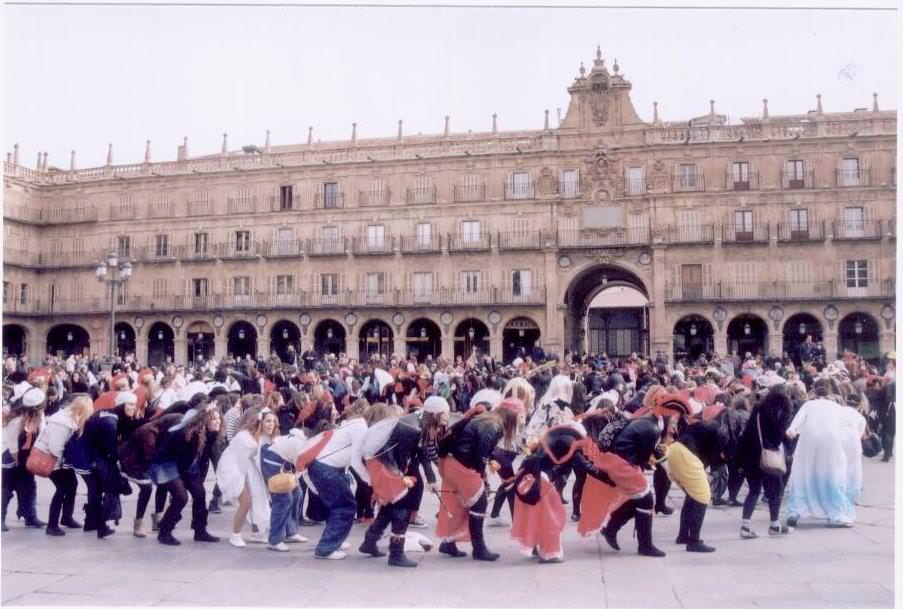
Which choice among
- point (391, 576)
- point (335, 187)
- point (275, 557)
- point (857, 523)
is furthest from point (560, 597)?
point (335, 187)

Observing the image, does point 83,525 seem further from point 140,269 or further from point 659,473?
point 140,269

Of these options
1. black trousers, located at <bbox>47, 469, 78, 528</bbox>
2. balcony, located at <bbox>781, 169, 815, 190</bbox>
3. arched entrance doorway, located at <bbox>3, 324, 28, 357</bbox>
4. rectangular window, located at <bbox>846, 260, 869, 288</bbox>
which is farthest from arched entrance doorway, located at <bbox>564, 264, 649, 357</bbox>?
black trousers, located at <bbox>47, 469, 78, 528</bbox>

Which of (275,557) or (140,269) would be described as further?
(140,269)

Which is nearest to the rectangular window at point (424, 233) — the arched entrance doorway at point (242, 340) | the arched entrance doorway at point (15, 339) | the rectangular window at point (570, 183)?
the rectangular window at point (570, 183)

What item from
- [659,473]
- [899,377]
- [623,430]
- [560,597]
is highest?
[899,377]

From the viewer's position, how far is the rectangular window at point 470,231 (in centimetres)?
3941

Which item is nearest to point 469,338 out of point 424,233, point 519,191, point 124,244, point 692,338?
point 424,233

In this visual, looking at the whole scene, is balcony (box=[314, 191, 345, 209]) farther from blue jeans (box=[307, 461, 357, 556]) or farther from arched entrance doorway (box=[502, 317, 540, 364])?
blue jeans (box=[307, 461, 357, 556])

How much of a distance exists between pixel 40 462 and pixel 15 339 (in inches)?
1564

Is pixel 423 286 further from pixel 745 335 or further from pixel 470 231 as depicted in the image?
pixel 745 335

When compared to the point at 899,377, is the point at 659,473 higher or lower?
lower

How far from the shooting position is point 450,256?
129 ft

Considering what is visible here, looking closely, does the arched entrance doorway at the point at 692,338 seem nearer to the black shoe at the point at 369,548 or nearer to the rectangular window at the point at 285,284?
the rectangular window at the point at 285,284

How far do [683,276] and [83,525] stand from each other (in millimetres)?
32034
